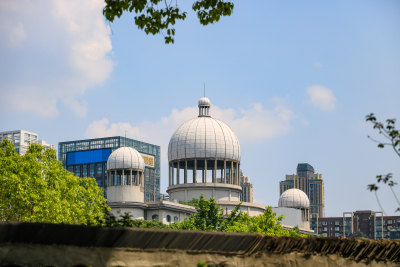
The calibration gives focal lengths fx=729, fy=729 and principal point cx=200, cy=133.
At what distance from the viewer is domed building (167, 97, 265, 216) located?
105 meters

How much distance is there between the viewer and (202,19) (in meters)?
25.4

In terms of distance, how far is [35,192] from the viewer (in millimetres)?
52812

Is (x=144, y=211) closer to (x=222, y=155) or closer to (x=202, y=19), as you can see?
(x=222, y=155)

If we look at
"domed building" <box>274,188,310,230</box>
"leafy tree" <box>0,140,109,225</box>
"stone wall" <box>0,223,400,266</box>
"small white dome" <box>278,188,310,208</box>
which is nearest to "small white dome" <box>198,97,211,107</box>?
"domed building" <box>274,188,310,230</box>

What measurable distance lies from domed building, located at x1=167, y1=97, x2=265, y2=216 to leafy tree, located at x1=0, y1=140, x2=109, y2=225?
1822 inches

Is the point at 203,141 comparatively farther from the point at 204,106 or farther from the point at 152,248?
the point at 152,248

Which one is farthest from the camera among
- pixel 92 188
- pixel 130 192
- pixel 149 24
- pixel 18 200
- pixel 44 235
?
pixel 130 192

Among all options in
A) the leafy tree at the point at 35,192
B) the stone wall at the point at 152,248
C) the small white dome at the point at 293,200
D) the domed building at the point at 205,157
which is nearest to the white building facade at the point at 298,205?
the small white dome at the point at 293,200

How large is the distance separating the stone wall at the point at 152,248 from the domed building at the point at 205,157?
79425 mm

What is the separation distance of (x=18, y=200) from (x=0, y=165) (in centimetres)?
326

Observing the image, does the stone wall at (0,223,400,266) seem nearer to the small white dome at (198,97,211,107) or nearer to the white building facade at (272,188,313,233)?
the small white dome at (198,97,211,107)

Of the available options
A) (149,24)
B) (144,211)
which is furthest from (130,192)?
(149,24)

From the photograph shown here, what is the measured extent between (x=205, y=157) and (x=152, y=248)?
277ft

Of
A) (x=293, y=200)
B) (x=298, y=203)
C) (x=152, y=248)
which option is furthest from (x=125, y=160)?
(x=152, y=248)
